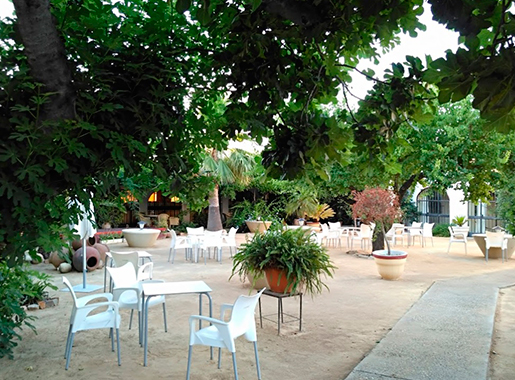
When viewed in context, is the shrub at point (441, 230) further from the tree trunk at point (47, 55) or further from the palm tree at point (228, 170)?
the tree trunk at point (47, 55)

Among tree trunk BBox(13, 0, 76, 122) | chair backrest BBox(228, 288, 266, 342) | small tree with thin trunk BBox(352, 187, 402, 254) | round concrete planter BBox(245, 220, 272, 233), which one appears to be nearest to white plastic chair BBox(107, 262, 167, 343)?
chair backrest BBox(228, 288, 266, 342)

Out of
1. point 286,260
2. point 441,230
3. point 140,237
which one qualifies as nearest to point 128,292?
point 286,260

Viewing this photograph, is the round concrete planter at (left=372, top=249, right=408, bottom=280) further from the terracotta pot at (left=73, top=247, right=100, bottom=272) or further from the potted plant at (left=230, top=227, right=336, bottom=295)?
the terracotta pot at (left=73, top=247, right=100, bottom=272)

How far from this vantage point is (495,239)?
11.0 meters

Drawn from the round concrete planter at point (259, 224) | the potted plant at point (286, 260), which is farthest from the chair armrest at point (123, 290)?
the round concrete planter at point (259, 224)

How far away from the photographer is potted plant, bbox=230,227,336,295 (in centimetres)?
514

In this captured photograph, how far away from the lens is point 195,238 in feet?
36.1

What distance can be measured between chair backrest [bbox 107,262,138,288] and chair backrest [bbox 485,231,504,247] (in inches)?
353

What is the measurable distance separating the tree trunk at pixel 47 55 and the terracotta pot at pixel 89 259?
7.97m

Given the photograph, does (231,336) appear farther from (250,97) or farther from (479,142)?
(479,142)

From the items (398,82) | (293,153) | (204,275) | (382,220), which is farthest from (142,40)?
(382,220)

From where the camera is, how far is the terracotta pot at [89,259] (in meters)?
9.24

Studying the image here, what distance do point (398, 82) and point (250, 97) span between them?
2.83 ft

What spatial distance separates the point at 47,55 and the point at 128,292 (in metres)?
3.83
